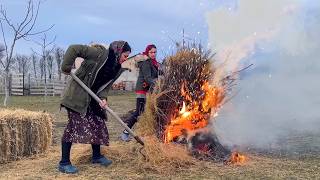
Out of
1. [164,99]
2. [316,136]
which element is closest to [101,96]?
[164,99]

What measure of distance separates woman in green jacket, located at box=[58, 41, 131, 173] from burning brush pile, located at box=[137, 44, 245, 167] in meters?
0.86

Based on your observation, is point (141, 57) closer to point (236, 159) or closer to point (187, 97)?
point (187, 97)

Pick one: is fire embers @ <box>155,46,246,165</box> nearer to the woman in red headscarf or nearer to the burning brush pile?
the burning brush pile

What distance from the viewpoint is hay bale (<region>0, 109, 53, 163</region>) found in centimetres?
721

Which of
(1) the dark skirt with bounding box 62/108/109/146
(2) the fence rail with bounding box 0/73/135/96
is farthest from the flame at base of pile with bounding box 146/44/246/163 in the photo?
(2) the fence rail with bounding box 0/73/135/96

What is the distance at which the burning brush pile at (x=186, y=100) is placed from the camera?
23.9ft

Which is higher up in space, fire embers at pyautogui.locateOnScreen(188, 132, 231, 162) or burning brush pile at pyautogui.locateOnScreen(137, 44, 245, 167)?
burning brush pile at pyautogui.locateOnScreen(137, 44, 245, 167)

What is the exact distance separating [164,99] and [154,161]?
3.96ft

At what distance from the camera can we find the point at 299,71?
11.6 metres

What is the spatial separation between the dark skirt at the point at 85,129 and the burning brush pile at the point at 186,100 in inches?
30.3

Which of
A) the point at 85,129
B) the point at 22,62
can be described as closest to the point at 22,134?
the point at 85,129

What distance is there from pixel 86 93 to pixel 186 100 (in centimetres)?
155

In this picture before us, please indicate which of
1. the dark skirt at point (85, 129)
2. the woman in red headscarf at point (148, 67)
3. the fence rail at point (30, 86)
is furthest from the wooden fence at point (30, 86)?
the dark skirt at point (85, 129)

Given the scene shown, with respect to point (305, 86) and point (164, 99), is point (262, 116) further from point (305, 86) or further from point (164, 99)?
point (164, 99)
